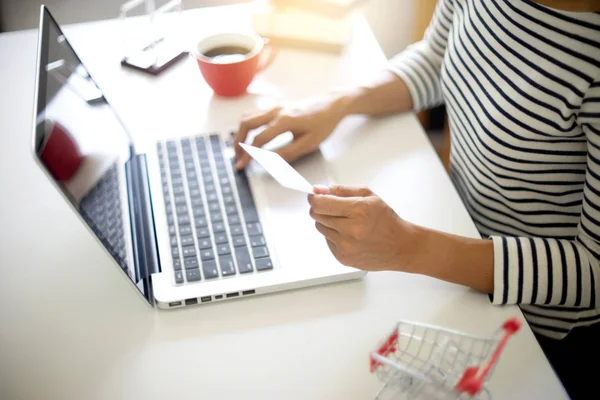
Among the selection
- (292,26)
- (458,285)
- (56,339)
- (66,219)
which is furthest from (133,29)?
(458,285)

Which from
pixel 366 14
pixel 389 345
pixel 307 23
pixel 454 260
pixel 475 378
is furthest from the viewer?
pixel 366 14

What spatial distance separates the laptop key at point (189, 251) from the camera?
66 centimetres

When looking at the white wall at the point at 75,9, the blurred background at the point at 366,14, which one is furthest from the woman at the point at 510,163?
the white wall at the point at 75,9

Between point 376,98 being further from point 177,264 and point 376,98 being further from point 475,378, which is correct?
point 475,378

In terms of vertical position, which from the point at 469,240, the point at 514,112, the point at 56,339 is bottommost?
the point at 56,339

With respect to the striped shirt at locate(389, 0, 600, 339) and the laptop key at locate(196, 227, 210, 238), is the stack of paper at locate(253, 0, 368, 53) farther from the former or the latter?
the laptop key at locate(196, 227, 210, 238)

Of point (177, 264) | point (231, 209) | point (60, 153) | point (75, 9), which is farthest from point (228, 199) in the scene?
point (75, 9)

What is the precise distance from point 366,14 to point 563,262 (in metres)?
1.07

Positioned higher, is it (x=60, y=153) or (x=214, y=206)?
(x=60, y=153)

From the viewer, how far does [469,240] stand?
2.12ft

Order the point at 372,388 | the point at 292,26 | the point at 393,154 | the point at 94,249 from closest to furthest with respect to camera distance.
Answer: the point at 372,388, the point at 94,249, the point at 393,154, the point at 292,26

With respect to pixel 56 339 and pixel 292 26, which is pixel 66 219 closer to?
pixel 56 339

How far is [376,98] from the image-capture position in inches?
34.0

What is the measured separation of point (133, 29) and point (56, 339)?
26.1 inches
